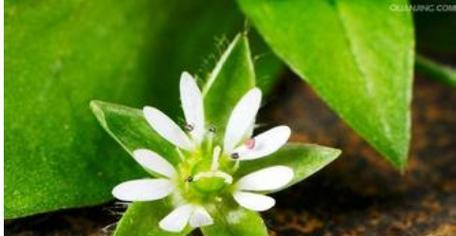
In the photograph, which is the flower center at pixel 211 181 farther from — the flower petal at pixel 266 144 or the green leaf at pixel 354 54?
the green leaf at pixel 354 54

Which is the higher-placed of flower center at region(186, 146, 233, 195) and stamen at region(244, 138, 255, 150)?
stamen at region(244, 138, 255, 150)

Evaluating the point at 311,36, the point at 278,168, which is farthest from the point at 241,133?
the point at 311,36


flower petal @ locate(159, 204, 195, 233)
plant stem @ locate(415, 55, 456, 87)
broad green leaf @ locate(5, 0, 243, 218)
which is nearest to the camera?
flower petal @ locate(159, 204, 195, 233)

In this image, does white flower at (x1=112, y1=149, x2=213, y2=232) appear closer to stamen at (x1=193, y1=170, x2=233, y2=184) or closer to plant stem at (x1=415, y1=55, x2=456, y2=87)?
stamen at (x1=193, y1=170, x2=233, y2=184)

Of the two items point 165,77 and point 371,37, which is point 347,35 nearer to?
point 371,37

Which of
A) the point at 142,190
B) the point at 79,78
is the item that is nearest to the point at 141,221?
the point at 142,190

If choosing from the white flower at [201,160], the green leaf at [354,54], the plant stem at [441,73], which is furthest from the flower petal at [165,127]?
the plant stem at [441,73]

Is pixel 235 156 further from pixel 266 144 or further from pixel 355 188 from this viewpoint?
pixel 355 188

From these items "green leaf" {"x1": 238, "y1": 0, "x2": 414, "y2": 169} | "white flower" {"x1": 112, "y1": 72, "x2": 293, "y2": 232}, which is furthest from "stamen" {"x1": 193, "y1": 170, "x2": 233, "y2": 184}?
"green leaf" {"x1": 238, "y1": 0, "x2": 414, "y2": 169}
